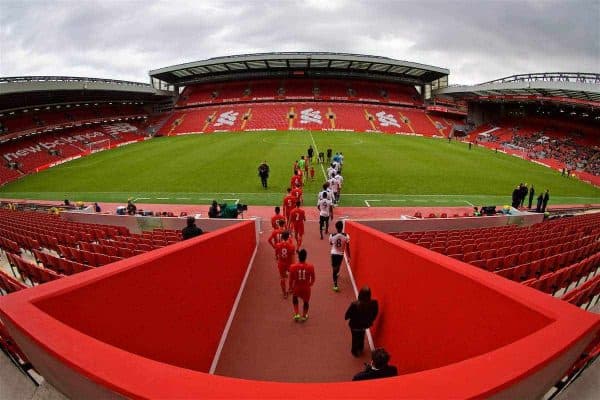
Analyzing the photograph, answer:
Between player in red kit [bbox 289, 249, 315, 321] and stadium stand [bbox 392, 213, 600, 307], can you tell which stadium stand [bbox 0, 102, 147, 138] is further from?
stadium stand [bbox 392, 213, 600, 307]

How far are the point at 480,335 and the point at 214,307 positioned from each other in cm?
392

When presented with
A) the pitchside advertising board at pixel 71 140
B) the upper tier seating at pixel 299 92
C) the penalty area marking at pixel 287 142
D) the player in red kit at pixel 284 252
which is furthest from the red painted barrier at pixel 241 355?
the upper tier seating at pixel 299 92

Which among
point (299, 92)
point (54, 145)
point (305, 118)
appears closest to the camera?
point (54, 145)

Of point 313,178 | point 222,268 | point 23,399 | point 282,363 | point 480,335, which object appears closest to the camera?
point 23,399

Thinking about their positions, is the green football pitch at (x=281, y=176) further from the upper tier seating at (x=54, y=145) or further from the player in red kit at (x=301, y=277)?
the player in red kit at (x=301, y=277)

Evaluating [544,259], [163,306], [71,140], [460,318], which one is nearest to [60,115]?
[71,140]

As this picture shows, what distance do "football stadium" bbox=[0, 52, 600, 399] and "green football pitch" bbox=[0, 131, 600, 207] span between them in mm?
240

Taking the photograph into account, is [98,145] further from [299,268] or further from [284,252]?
[299,268]

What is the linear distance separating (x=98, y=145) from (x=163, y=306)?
153 feet

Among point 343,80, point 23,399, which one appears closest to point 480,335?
point 23,399

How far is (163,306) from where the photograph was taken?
3.74 meters

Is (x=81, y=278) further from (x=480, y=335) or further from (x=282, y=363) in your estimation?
(x=480, y=335)

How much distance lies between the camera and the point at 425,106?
6206cm

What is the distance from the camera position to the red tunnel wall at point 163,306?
107 inches
